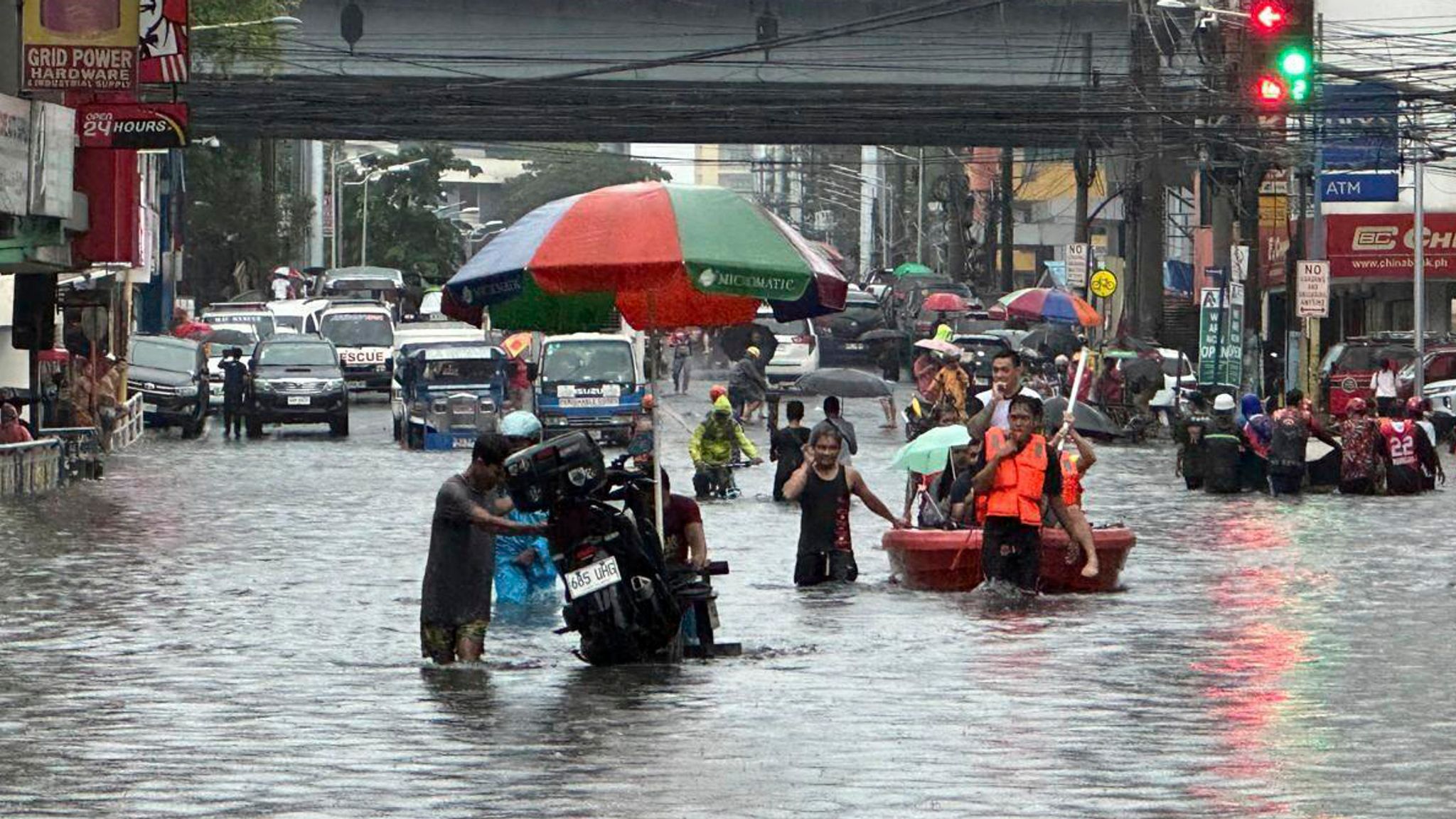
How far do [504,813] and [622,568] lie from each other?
447 cm

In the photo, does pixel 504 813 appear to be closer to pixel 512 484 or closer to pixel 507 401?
pixel 512 484

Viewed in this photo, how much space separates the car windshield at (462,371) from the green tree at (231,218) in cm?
3955

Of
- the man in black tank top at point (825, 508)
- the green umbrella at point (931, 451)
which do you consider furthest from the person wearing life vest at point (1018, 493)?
the green umbrella at point (931, 451)

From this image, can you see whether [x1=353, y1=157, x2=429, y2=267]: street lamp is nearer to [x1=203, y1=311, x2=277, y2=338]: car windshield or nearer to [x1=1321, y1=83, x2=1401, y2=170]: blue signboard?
[x1=203, y1=311, x2=277, y2=338]: car windshield

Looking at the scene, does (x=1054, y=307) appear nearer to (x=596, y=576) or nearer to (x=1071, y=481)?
(x=1071, y=481)

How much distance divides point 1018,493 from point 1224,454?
14.9 m

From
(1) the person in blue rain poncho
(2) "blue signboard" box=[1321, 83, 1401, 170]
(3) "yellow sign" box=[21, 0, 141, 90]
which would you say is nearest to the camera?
(1) the person in blue rain poncho

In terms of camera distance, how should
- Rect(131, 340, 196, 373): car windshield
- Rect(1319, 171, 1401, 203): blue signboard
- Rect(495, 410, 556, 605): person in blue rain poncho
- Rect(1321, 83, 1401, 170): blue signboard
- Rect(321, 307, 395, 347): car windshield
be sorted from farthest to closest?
Rect(321, 307, 395, 347): car windshield
Rect(131, 340, 196, 373): car windshield
Rect(1319, 171, 1401, 203): blue signboard
Rect(1321, 83, 1401, 170): blue signboard
Rect(495, 410, 556, 605): person in blue rain poncho

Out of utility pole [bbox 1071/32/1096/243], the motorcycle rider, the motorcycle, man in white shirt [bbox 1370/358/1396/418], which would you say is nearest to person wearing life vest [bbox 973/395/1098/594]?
the motorcycle

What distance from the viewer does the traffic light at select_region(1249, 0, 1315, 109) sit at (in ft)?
75.2

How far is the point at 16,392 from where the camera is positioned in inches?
1387

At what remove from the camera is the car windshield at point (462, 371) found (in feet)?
147

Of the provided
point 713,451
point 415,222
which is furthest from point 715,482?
point 415,222

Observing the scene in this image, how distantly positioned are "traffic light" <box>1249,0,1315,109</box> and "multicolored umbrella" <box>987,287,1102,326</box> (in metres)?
32.2
